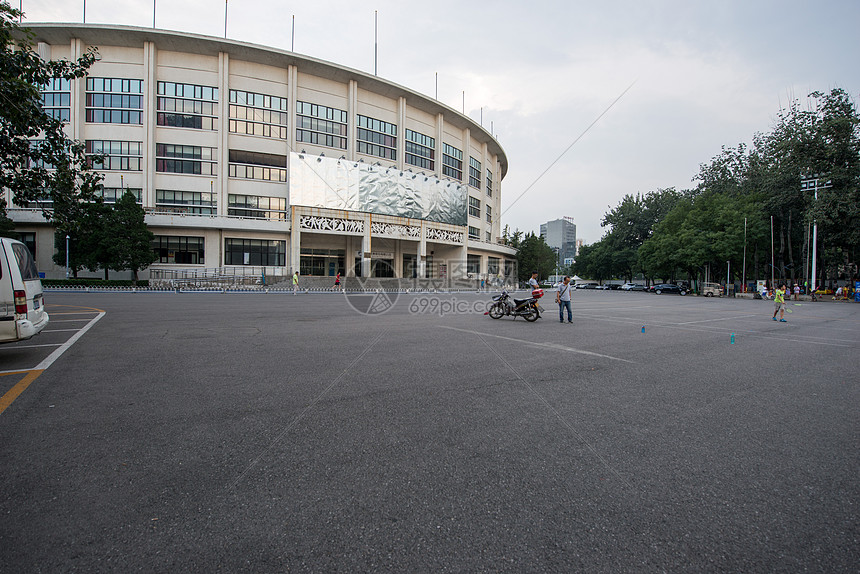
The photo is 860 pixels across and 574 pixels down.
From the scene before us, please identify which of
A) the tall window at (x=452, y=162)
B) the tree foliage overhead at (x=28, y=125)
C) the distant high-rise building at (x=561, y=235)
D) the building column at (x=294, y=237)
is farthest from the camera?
the distant high-rise building at (x=561, y=235)

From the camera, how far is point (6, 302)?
6766 millimetres

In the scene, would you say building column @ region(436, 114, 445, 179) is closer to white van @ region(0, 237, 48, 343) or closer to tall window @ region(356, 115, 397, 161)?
tall window @ region(356, 115, 397, 161)

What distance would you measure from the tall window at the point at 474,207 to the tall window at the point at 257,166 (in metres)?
27.6

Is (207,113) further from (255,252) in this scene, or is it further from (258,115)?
Result: (255,252)

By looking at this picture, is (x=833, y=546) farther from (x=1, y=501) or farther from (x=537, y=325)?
(x=537, y=325)

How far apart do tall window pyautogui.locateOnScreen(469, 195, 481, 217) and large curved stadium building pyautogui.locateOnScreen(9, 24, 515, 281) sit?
11.1 m

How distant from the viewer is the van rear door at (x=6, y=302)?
672cm

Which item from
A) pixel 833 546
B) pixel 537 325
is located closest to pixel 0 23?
pixel 833 546

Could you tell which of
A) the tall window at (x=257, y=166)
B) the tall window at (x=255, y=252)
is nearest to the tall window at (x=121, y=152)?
the tall window at (x=257, y=166)

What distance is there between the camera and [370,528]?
2459mm

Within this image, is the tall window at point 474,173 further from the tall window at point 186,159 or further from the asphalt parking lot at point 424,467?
the asphalt parking lot at point 424,467

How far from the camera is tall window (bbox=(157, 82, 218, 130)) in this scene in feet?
134

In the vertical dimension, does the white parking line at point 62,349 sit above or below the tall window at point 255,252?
below

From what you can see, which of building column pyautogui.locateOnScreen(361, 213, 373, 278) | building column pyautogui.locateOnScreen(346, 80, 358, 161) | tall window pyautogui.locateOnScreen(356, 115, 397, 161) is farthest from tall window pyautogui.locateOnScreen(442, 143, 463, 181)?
building column pyautogui.locateOnScreen(361, 213, 373, 278)
